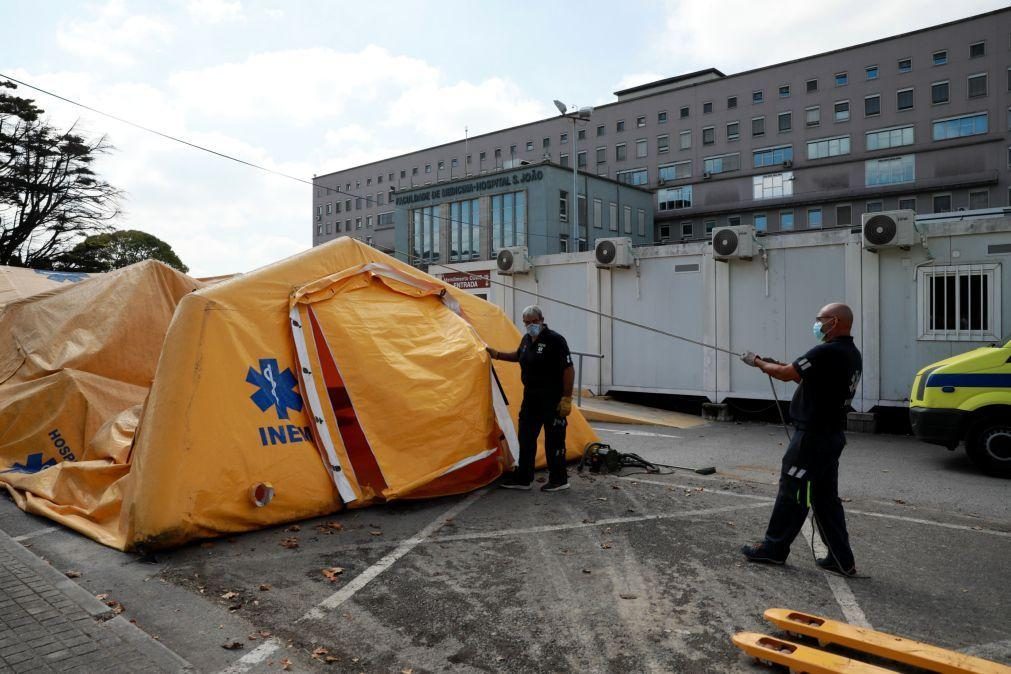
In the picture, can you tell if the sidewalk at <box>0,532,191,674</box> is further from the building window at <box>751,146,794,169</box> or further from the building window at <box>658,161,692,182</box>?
the building window at <box>658,161,692,182</box>

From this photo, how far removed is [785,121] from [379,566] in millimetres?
62547

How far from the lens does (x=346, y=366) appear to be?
6398 millimetres

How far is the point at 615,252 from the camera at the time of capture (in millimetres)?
14078

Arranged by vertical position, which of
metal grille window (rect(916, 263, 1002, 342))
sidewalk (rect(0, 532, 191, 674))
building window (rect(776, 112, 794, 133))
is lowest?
sidewalk (rect(0, 532, 191, 674))

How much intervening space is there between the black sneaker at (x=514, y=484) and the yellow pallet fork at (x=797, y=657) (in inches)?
139

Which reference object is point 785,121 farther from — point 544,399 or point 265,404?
point 265,404

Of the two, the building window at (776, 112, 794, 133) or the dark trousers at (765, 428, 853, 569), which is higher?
the building window at (776, 112, 794, 133)

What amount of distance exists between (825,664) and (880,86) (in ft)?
204

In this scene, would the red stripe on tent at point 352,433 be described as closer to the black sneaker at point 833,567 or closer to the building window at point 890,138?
the black sneaker at point 833,567

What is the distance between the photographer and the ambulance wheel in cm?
806

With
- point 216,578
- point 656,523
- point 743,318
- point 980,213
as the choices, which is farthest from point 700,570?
point 980,213

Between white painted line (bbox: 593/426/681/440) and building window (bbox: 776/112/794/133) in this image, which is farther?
building window (bbox: 776/112/794/133)

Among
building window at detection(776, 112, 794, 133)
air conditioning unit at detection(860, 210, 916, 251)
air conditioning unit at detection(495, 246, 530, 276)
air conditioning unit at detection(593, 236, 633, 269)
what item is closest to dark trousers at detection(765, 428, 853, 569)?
air conditioning unit at detection(860, 210, 916, 251)

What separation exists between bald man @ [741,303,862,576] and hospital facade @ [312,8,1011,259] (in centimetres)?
4090
